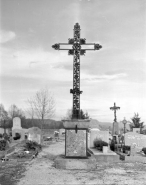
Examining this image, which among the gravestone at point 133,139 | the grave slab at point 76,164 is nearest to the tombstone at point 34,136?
the gravestone at point 133,139

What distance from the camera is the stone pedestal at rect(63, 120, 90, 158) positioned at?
10529mm

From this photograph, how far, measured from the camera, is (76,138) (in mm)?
10680

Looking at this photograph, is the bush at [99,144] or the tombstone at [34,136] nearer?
the bush at [99,144]

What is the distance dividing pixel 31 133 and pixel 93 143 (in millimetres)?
7064

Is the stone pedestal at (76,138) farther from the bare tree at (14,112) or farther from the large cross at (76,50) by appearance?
the bare tree at (14,112)

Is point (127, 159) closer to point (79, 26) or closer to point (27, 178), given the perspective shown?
point (27, 178)

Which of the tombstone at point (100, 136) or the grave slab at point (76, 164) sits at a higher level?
the tombstone at point (100, 136)

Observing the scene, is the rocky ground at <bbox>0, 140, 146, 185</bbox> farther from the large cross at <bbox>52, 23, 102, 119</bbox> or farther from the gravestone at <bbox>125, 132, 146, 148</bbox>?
the gravestone at <bbox>125, 132, 146, 148</bbox>

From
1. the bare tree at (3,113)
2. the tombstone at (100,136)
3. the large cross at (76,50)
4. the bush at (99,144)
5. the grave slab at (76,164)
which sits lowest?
the grave slab at (76,164)

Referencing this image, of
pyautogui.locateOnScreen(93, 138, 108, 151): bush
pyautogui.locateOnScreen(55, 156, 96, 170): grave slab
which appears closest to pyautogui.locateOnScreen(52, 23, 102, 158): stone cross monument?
pyautogui.locateOnScreen(55, 156, 96, 170): grave slab

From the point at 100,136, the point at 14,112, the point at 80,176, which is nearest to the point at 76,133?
the point at 80,176

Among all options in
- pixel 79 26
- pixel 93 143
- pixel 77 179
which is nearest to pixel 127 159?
pixel 93 143

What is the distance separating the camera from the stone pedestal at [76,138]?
1053 centimetres

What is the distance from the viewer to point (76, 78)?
11.2 metres
